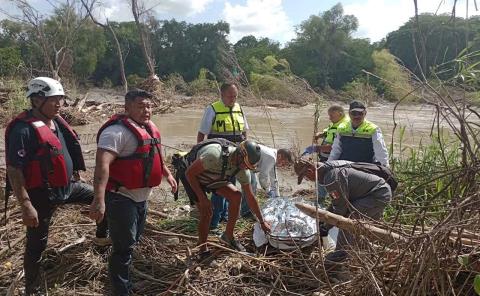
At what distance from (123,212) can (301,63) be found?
42975 mm

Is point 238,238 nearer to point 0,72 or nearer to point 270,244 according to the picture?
point 270,244

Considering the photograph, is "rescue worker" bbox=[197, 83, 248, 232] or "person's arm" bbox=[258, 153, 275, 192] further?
"rescue worker" bbox=[197, 83, 248, 232]

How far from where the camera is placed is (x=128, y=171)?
2.91 meters

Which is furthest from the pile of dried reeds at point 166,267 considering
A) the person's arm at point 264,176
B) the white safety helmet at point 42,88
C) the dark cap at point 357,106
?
the dark cap at point 357,106

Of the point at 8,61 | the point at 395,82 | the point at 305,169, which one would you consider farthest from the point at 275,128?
the point at 8,61

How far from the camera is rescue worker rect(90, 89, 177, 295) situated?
2.89 metres

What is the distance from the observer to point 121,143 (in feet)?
9.44

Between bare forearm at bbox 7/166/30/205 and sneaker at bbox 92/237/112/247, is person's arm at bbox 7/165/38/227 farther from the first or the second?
sneaker at bbox 92/237/112/247

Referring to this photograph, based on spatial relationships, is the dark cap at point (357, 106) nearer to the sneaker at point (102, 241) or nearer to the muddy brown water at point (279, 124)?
the sneaker at point (102, 241)

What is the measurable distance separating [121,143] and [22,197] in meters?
0.72

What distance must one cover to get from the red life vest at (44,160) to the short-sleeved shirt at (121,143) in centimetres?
44

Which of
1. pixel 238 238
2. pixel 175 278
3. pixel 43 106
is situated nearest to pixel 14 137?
pixel 43 106

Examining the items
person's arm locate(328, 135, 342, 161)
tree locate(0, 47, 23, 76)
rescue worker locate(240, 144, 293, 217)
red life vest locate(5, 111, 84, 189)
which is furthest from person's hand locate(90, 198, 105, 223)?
tree locate(0, 47, 23, 76)

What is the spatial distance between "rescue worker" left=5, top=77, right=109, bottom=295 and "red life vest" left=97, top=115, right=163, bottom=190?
0.43m
